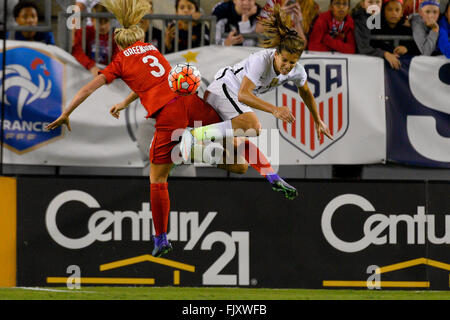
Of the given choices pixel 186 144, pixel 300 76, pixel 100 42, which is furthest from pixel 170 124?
pixel 100 42

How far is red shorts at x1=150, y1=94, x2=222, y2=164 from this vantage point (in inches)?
360

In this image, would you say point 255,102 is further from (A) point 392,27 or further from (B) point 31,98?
(A) point 392,27

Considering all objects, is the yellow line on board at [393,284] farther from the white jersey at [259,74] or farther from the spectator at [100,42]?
the spectator at [100,42]

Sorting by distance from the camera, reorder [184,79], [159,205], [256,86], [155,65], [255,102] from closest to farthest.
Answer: [184,79] → [255,102] → [256,86] → [155,65] → [159,205]

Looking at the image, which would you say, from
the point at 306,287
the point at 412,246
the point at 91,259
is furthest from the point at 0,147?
the point at 412,246

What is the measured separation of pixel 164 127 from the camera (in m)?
9.19

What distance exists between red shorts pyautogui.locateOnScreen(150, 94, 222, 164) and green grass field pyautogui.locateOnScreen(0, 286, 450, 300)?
1.80 meters

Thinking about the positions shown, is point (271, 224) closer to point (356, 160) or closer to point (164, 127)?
point (356, 160)

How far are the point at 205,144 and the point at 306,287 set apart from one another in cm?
321

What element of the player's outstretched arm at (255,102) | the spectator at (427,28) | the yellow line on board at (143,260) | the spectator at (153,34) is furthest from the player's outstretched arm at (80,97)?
the spectator at (427,28)

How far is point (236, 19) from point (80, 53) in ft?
6.49

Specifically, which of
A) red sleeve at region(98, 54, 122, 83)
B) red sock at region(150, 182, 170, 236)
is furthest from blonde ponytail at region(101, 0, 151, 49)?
red sock at region(150, 182, 170, 236)

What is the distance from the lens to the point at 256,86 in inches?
359

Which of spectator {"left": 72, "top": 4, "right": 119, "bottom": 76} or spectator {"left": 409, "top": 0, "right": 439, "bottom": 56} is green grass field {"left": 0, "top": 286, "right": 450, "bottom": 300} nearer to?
spectator {"left": 72, "top": 4, "right": 119, "bottom": 76}
